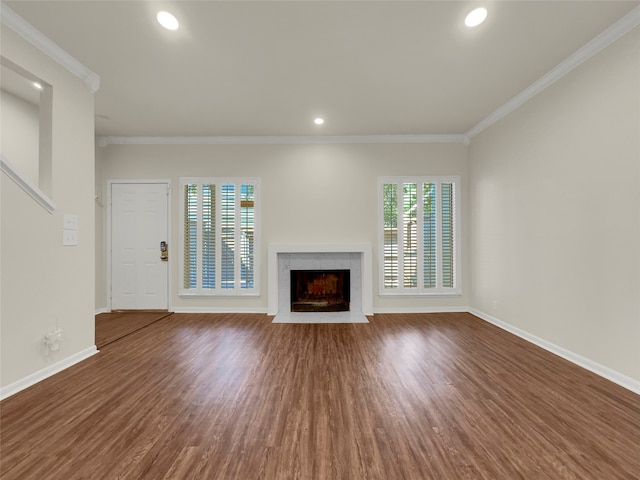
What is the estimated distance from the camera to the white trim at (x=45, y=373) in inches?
88.1

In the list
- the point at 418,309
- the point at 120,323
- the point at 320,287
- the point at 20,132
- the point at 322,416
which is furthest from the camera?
the point at 320,287

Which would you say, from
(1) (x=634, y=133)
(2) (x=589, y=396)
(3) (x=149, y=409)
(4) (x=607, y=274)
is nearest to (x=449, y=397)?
(2) (x=589, y=396)

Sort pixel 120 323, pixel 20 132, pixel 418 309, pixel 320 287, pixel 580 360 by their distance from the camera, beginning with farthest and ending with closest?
pixel 320 287 < pixel 418 309 < pixel 120 323 < pixel 20 132 < pixel 580 360

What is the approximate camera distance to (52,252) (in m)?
2.62

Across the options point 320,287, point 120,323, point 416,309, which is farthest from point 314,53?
point 120,323

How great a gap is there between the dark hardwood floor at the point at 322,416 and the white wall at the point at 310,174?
211 centimetres

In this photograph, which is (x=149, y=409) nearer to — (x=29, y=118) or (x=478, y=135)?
(x=29, y=118)

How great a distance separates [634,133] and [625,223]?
70cm

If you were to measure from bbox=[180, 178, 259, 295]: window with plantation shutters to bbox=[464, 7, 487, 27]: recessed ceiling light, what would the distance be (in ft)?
11.5

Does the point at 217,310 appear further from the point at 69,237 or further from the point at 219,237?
the point at 69,237

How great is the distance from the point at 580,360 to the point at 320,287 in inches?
131

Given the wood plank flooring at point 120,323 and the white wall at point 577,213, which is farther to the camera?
the wood plank flooring at point 120,323

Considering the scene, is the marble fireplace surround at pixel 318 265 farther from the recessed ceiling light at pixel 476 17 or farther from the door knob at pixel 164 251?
the recessed ceiling light at pixel 476 17

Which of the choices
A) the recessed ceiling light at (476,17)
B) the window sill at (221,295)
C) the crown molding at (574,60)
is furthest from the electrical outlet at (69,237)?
the crown molding at (574,60)
